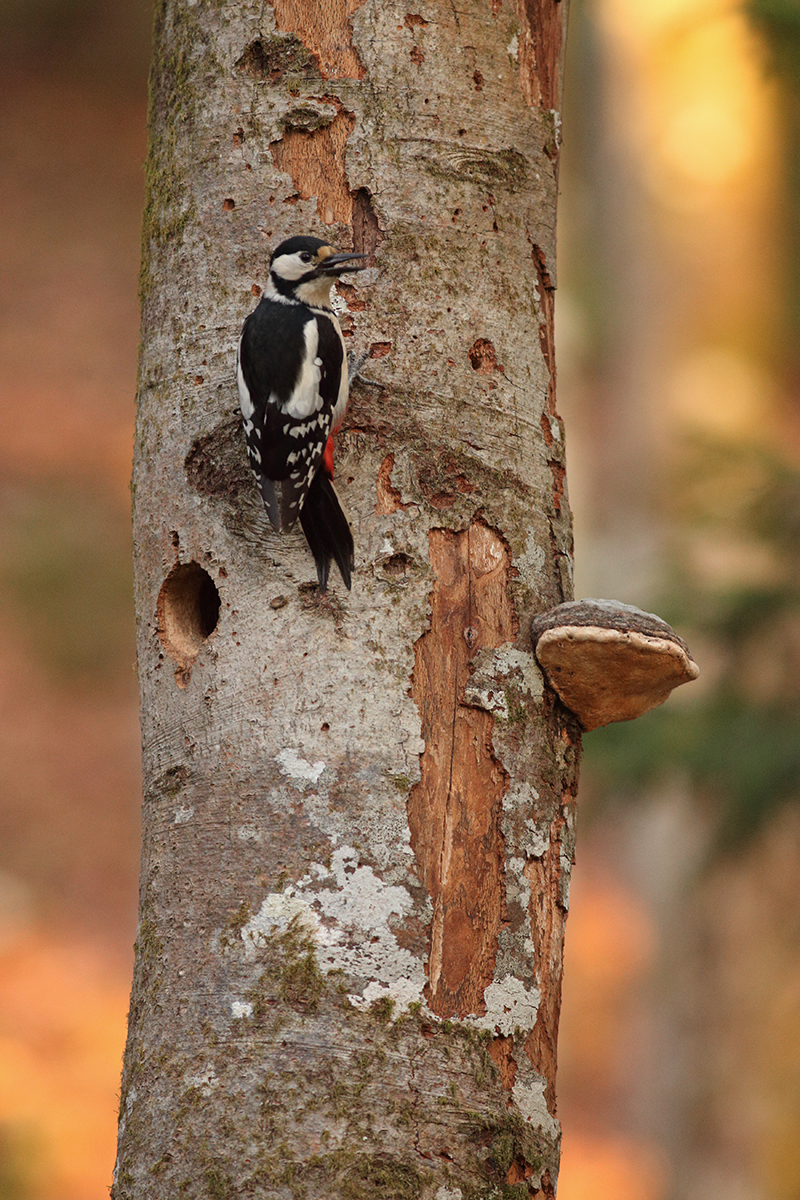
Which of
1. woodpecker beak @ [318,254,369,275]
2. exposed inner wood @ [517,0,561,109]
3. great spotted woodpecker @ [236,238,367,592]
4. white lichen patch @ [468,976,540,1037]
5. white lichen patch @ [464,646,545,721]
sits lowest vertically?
white lichen patch @ [468,976,540,1037]

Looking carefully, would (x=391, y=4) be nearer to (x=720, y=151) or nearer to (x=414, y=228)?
(x=414, y=228)

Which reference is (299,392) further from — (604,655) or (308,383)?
(604,655)

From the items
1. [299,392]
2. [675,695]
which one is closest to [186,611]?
[299,392]

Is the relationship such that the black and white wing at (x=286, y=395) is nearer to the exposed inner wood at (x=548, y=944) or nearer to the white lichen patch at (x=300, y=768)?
the white lichen patch at (x=300, y=768)

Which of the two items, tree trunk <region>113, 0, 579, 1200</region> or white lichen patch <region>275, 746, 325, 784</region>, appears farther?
white lichen patch <region>275, 746, 325, 784</region>

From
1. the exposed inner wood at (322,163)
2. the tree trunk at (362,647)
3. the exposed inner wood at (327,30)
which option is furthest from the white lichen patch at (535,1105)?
the exposed inner wood at (327,30)

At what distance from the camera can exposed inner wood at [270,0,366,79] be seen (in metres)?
2.44

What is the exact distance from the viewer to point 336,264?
2363 mm

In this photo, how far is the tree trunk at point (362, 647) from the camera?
1.94 meters

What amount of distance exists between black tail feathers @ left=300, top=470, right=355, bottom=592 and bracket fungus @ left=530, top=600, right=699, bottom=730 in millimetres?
347

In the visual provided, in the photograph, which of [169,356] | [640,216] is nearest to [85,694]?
[640,216]

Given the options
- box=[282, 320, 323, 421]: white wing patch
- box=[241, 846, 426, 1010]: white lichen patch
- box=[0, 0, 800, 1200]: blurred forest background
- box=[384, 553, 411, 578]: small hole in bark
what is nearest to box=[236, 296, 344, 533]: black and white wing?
box=[282, 320, 323, 421]: white wing patch

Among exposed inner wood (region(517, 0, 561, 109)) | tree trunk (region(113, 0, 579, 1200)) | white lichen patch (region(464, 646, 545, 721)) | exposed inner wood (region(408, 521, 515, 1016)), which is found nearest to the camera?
tree trunk (region(113, 0, 579, 1200))

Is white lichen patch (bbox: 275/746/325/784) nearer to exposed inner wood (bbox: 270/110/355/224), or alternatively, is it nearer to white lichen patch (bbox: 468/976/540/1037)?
white lichen patch (bbox: 468/976/540/1037)
